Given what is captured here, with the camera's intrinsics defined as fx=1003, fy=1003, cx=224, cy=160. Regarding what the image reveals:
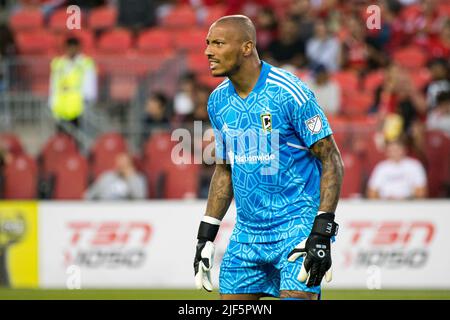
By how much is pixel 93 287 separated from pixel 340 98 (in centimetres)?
514

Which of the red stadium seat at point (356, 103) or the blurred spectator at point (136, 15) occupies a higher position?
the blurred spectator at point (136, 15)

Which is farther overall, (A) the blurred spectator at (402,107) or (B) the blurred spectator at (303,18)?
(B) the blurred spectator at (303,18)

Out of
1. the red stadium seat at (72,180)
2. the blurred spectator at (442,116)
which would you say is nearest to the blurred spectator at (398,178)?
the blurred spectator at (442,116)

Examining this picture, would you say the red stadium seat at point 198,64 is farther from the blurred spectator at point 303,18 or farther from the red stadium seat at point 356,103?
the red stadium seat at point 356,103

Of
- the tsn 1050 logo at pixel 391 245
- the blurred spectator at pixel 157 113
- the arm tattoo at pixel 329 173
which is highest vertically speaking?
the blurred spectator at pixel 157 113

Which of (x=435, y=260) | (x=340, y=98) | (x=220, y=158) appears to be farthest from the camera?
(x=340, y=98)

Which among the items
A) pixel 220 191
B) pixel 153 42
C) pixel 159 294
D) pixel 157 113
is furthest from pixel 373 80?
pixel 220 191

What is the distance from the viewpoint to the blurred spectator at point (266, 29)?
631 inches

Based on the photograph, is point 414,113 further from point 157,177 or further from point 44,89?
point 44,89

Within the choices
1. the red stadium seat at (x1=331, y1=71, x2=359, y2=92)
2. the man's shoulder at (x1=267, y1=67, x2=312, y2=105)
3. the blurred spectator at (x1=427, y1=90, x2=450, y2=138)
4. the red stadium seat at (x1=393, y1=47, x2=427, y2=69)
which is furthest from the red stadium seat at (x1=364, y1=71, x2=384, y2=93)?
the man's shoulder at (x1=267, y1=67, x2=312, y2=105)

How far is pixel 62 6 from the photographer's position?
692 inches

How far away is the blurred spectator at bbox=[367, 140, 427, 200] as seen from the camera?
13.0 metres

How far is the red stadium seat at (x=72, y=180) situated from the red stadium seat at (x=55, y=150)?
0.24 metres
